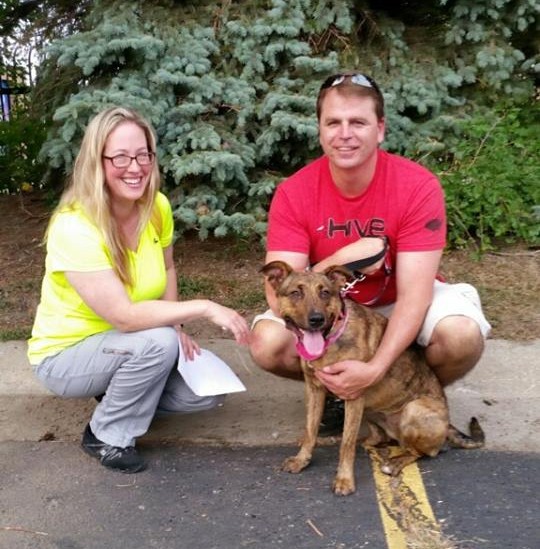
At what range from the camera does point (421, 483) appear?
3.50m

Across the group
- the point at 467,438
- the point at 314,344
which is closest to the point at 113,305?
the point at 314,344

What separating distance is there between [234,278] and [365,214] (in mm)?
2699

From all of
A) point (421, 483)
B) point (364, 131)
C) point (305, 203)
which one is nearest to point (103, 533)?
point (421, 483)

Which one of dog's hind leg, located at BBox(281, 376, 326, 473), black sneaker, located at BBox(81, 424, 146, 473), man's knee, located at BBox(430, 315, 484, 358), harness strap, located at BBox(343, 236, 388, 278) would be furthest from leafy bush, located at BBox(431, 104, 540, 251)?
black sneaker, located at BBox(81, 424, 146, 473)

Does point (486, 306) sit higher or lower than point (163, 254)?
lower

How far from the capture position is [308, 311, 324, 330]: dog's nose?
3.24 m

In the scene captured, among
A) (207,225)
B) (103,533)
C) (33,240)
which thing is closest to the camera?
(103,533)

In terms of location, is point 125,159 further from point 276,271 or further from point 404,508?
point 404,508

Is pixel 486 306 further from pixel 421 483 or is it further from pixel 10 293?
pixel 10 293

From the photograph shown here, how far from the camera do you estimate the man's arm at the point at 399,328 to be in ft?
11.3

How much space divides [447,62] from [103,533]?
16.8 feet

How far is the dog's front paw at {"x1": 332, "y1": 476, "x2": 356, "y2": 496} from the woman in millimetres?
826

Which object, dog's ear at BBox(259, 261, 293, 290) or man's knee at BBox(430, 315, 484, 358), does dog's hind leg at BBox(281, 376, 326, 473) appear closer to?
dog's ear at BBox(259, 261, 293, 290)

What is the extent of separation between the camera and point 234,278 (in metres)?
6.28
